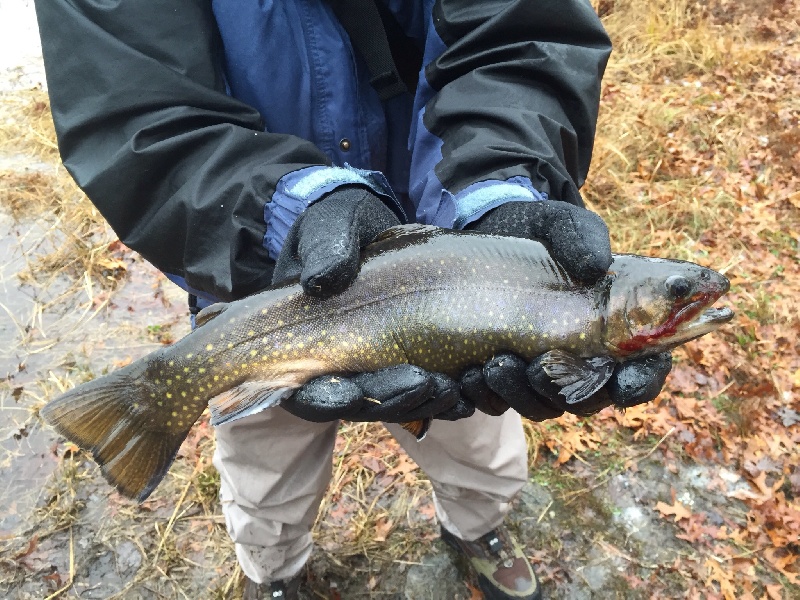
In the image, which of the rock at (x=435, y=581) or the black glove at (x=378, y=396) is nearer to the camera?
the black glove at (x=378, y=396)

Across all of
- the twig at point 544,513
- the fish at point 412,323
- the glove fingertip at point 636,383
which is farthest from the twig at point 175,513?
the glove fingertip at point 636,383

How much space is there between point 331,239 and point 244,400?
0.64m

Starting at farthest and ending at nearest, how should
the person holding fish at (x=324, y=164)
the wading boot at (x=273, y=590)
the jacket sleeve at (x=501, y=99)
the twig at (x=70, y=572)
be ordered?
the twig at (x=70, y=572), the wading boot at (x=273, y=590), the jacket sleeve at (x=501, y=99), the person holding fish at (x=324, y=164)

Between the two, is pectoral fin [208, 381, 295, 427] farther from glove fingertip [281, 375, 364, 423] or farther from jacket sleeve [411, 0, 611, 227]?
jacket sleeve [411, 0, 611, 227]

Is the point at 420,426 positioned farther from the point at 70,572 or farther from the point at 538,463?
the point at 70,572

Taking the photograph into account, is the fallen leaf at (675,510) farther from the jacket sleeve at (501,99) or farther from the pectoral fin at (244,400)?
the pectoral fin at (244,400)

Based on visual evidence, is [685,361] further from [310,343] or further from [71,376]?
[71,376]

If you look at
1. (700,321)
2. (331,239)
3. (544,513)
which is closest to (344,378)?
(331,239)

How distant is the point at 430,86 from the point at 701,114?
5.97 metres

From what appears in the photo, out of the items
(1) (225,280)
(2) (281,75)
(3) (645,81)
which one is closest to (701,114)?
(3) (645,81)

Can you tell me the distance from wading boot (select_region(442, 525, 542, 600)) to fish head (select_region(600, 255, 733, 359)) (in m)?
1.44

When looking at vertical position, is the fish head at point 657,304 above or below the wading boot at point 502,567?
above

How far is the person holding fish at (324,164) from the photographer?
7.16 ft

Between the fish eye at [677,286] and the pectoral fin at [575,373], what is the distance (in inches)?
14.0
